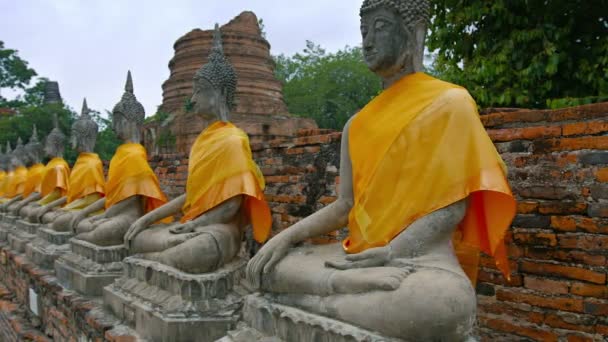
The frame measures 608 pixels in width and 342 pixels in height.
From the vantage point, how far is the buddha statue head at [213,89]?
4.15m

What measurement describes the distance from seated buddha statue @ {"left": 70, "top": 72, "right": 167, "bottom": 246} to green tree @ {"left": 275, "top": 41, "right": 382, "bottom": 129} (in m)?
15.0

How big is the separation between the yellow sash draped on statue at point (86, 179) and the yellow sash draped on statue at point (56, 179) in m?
1.28

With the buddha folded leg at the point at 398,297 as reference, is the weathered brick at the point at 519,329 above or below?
below

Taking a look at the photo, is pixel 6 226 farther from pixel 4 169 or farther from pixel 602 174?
pixel 602 174

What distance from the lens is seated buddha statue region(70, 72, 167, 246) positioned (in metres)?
4.96

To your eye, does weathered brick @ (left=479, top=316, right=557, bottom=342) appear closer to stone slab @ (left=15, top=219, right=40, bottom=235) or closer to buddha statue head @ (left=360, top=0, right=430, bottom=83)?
buddha statue head @ (left=360, top=0, right=430, bottom=83)

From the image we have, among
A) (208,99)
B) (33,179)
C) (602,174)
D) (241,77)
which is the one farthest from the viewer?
(241,77)

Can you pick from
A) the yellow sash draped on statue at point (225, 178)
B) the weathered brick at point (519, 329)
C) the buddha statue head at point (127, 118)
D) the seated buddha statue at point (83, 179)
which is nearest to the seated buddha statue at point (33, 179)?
the seated buddha statue at point (83, 179)

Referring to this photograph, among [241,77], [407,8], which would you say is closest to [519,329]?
[407,8]

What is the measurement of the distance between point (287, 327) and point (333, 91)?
20.1 metres

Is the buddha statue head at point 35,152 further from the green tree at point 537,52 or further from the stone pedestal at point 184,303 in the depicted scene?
the green tree at point 537,52

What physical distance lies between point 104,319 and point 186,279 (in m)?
1.10

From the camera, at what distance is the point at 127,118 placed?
5.38m

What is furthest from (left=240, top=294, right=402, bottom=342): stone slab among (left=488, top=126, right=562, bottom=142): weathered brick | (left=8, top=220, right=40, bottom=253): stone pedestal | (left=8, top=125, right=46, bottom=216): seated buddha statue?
(left=8, top=125, right=46, bottom=216): seated buddha statue
